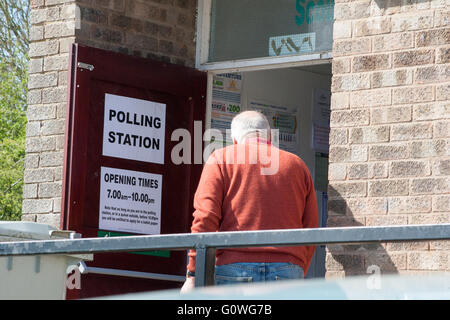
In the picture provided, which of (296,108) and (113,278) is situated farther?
(296,108)

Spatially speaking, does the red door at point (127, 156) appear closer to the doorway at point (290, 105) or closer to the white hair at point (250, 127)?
the doorway at point (290, 105)

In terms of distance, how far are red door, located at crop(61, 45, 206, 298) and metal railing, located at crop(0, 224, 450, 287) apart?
3.76 metres

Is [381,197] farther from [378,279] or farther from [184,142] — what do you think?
[378,279]

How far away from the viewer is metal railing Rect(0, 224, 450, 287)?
2.36 metres

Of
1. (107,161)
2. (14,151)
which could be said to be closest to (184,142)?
(107,161)

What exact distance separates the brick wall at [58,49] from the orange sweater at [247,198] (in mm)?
2252

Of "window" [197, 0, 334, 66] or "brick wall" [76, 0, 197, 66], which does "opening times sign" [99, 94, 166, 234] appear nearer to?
"brick wall" [76, 0, 197, 66]

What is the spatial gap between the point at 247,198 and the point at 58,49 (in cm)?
276

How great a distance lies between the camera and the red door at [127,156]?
22.6 ft

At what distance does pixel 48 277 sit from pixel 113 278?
2.81 m

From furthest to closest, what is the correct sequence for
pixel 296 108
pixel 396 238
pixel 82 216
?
1. pixel 296 108
2. pixel 82 216
3. pixel 396 238

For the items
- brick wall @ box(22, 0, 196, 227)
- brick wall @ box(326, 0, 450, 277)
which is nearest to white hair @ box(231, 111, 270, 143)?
brick wall @ box(326, 0, 450, 277)

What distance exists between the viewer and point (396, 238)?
2365 mm

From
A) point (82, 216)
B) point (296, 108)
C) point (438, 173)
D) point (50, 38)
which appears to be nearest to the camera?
point (438, 173)
